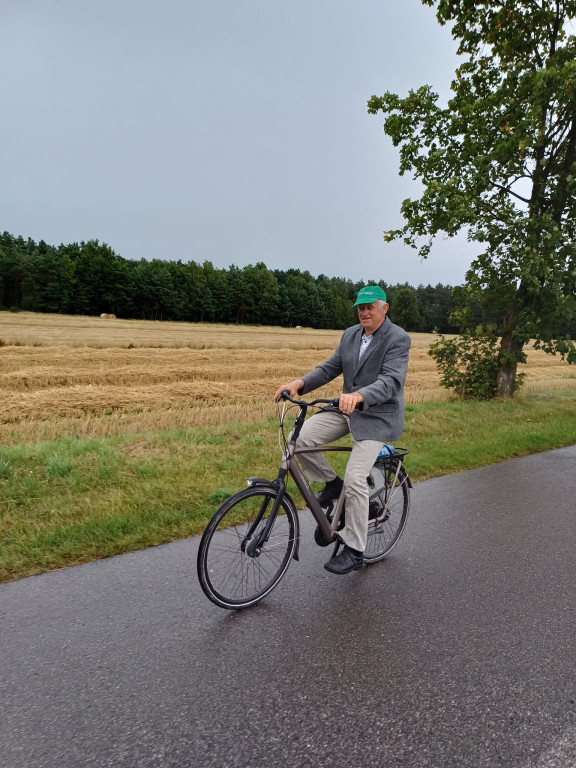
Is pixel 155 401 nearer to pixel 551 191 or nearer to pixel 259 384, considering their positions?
pixel 259 384

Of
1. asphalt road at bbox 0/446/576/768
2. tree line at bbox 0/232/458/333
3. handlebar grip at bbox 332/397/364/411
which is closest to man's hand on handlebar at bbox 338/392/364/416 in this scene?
handlebar grip at bbox 332/397/364/411

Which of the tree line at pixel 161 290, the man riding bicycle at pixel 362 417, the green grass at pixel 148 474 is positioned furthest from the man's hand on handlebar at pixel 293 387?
the tree line at pixel 161 290

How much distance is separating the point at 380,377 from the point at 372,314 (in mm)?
495

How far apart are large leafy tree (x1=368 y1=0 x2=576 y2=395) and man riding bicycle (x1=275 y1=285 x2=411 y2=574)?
805cm

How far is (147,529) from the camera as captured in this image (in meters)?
4.60

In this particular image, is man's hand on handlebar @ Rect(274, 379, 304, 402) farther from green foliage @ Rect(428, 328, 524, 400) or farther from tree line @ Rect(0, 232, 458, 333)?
tree line @ Rect(0, 232, 458, 333)

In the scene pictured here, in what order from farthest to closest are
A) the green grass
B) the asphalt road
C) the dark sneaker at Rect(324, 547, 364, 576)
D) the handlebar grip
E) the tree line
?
the tree line < the green grass < the dark sneaker at Rect(324, 547, 364, 576) < the handlebar grip < the asphalt road

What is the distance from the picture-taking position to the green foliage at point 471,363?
42.7 ft

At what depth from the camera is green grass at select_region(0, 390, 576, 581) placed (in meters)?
4.37

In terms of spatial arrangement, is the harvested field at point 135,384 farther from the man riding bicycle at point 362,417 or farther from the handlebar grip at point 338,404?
the handlebar grip at point 338,404

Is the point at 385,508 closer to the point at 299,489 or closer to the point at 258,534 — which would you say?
the point at 299,489

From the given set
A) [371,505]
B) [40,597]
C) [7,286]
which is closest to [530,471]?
[371,505]

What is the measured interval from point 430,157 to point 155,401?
8.84m

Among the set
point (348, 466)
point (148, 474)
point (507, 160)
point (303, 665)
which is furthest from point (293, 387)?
point (507, 160)
